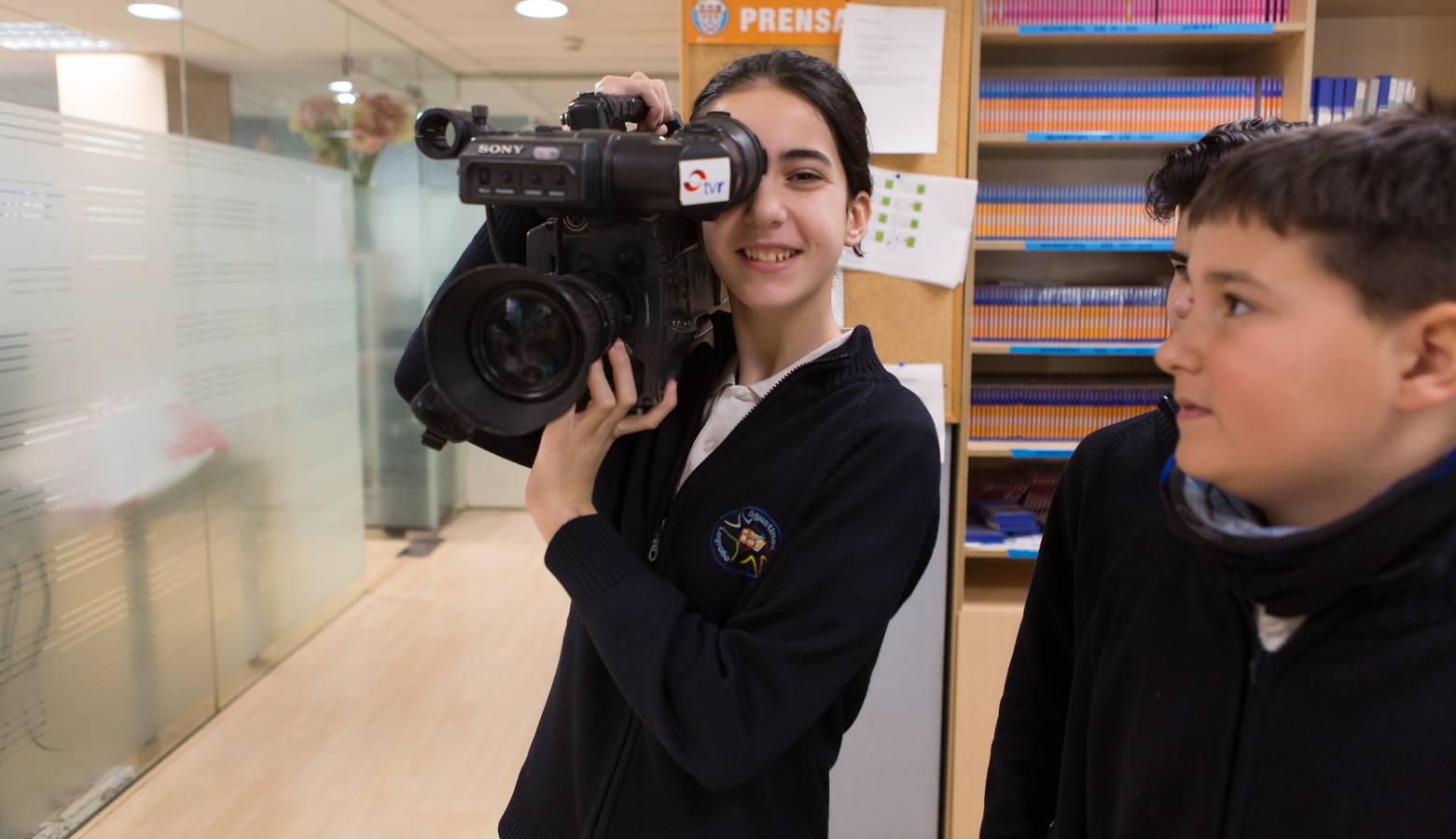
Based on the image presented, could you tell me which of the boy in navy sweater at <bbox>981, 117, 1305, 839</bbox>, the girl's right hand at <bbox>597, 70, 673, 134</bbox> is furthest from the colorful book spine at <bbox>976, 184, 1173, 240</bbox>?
the girl's right hand at <bbox>597, 70, 673, 134</bbox>

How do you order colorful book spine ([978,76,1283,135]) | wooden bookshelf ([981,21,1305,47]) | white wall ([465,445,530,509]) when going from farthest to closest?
1. white wall ([465,445,530,509])
2. colorful book spine ([978,76,1283,135])
3. wooden bookshelf ([981,21,1305,47])

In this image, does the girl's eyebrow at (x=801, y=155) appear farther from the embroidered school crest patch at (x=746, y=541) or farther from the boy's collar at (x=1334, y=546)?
the boy's collar at (x=1334, y=546)

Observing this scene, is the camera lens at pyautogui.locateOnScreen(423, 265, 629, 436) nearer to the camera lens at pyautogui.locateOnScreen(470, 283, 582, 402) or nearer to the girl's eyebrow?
the camera lens at pyautogui.locateOnScreen(470, 283, 582, 402)

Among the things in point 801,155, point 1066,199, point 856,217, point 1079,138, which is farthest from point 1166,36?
point 801,155

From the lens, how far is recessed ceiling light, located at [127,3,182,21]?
8.32ft

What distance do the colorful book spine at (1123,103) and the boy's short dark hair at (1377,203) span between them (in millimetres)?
1764

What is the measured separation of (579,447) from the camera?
2.92 feet

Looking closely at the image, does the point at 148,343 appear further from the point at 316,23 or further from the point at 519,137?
the point at 519,137

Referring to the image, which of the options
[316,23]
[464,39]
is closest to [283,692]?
[316,23]

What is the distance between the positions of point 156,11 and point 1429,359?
2.94 m

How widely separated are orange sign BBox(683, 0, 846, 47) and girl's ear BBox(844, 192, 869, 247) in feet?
4.25

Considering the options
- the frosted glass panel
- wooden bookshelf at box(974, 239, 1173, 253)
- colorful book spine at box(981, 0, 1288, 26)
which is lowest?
the frosted glass panel

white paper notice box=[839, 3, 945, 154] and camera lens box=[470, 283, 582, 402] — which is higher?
white paper notice box=[839, 3, 945, 154]

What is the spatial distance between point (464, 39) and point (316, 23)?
2.35ft
